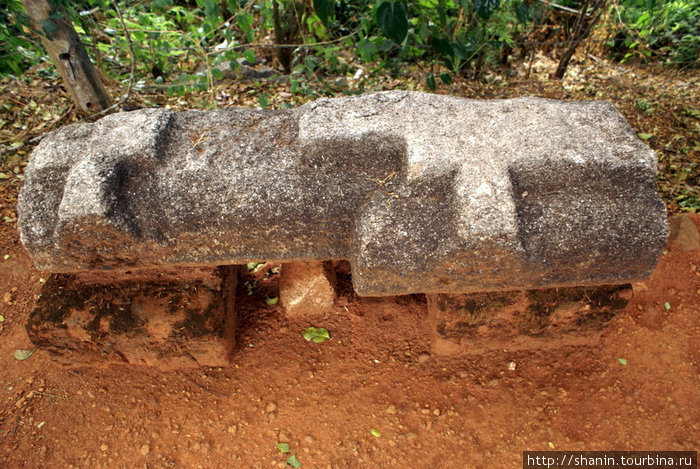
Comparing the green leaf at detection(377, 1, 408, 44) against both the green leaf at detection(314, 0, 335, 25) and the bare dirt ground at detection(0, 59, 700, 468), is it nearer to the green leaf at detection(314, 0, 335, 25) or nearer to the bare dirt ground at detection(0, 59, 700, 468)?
the green leaf at detection(314, 0, 335, 25)

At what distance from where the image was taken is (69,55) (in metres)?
2.72

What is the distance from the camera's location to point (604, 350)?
205 cm

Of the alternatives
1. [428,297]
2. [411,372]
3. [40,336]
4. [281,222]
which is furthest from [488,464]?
[40,336]

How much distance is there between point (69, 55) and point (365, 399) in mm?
2600

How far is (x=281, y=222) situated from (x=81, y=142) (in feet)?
2.71

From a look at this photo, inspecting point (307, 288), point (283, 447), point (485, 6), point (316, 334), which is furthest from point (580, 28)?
point (283, 447)

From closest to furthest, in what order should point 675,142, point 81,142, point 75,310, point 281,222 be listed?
point 281,222, point 81,142, point 75,310, point 675,142

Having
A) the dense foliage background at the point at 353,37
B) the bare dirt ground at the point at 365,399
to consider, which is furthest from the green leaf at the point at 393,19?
the bare dirt ground at the point at 365,399

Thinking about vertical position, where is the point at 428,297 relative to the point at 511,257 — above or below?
below

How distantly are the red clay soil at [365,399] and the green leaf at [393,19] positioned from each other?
1.20 meters

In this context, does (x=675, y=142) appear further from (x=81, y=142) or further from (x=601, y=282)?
(x=81, y=142)

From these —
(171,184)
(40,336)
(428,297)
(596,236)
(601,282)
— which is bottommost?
(428,297)

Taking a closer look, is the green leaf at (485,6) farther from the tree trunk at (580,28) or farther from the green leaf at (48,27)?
the green leaf at (48,27)

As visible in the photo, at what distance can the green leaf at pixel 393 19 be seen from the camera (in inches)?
74.6
